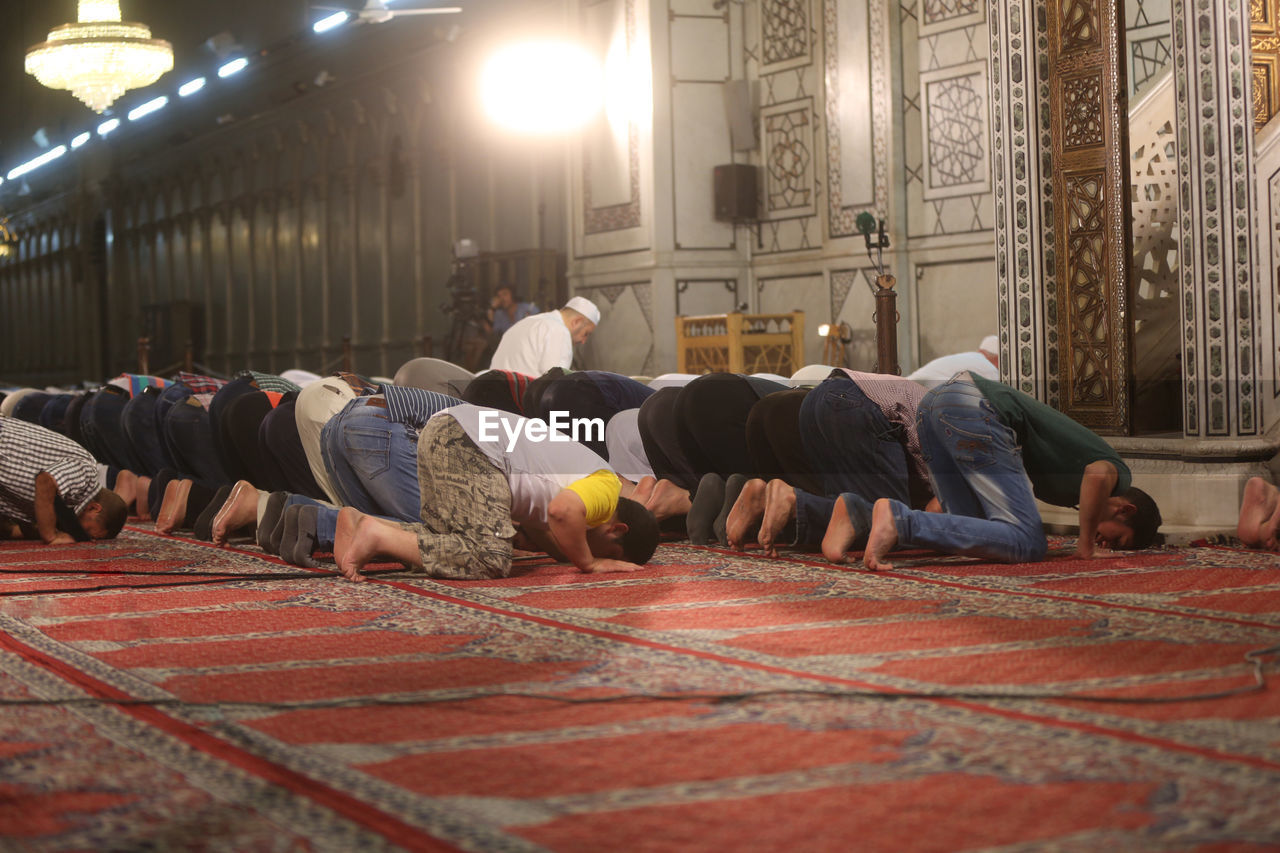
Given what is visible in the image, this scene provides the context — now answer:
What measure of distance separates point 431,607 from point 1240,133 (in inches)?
123

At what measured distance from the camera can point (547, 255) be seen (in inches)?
447

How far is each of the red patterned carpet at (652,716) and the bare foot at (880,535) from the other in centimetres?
19

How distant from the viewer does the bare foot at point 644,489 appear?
5.08 m

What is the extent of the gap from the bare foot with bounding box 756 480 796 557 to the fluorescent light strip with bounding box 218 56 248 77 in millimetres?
13102

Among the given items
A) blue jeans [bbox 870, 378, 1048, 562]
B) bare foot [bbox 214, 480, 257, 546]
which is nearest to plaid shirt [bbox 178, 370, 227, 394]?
bare foot [bbox 214, 480, 257, 546]

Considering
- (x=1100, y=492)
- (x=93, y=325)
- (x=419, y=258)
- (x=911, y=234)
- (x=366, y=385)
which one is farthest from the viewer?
(x=93, y=325)

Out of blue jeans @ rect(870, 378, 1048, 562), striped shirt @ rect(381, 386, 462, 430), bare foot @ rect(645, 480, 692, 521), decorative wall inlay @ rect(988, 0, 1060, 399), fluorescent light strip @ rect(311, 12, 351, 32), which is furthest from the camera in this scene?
fluorescent light strip @ rect(311, 12, 351, 32)

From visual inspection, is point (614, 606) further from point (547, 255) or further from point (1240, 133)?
point (547, 255)

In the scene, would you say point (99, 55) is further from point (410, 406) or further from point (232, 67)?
point (410, 406)

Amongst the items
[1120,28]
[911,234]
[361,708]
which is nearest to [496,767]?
[361,708]

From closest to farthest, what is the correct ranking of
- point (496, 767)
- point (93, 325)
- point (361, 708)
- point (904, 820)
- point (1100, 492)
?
1. point (904, 820)
2. point (496, 767)
3. point (361, 708)
4. point (1100, 492)
5. point (93, 325)

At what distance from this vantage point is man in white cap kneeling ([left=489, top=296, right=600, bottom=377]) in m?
7.81

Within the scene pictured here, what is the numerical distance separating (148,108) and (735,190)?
434 inches

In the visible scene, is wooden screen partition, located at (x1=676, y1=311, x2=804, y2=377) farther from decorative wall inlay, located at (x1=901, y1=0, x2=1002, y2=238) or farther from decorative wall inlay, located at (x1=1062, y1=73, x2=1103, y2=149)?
decorative wall inlay, located at (x1=1062, y1=73, x2=1103, y2=149)
